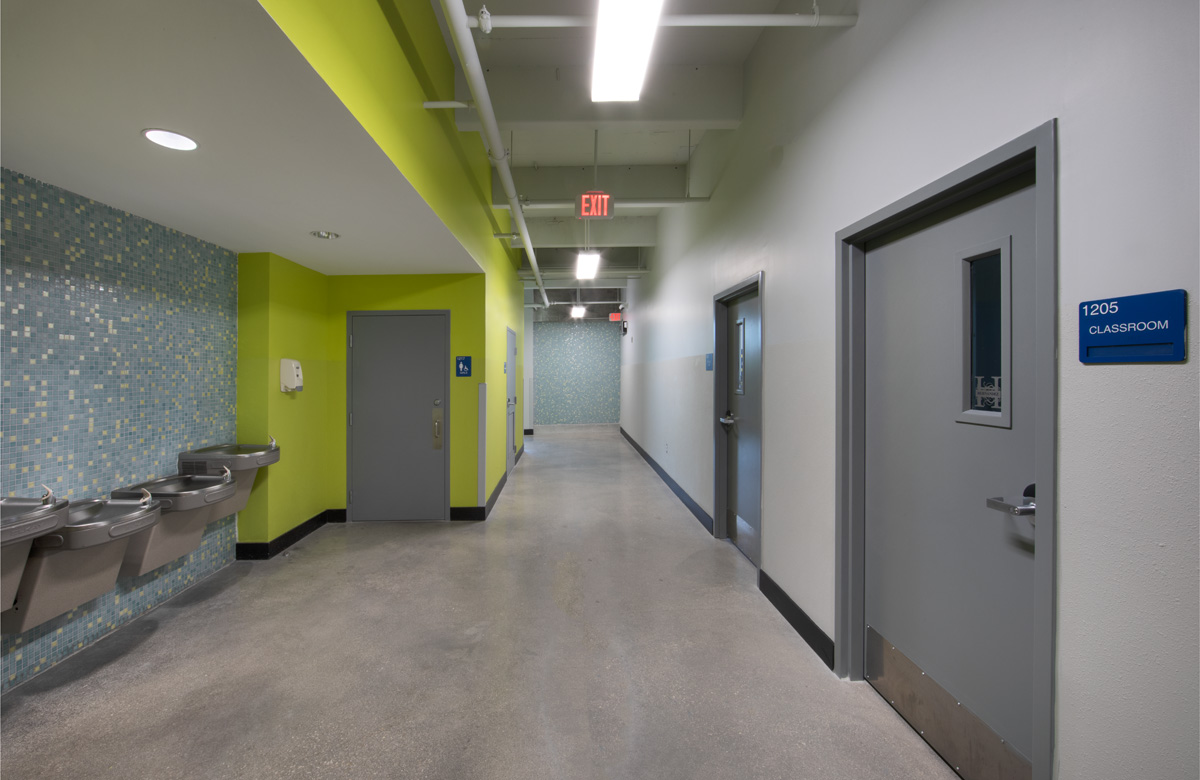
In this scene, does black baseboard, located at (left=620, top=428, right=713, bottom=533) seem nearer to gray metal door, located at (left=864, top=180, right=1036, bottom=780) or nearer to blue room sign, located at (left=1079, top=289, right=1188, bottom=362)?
gray metal door, located at (left=864, top=180, right=1036, bottom=780)

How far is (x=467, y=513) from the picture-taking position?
4.83 meters

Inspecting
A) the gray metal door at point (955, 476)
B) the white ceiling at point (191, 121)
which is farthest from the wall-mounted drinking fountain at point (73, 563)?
the gray metal door at point (955, 476)

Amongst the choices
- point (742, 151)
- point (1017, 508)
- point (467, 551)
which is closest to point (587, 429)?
point (467, 551)

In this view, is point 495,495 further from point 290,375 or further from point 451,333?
point 290,375

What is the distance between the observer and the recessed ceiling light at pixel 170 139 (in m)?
1.90

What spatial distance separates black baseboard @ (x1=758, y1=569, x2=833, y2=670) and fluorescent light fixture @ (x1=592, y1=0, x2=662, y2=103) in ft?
9.30

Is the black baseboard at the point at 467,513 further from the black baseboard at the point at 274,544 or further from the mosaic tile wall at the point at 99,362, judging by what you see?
the mosaic tile wall at the point at 99,362

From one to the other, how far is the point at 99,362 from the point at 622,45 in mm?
3119

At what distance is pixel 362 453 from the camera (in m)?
4.73

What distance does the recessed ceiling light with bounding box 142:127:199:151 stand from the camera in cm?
190

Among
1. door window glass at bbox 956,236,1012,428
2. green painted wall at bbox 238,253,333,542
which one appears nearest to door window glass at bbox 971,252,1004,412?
door window glass at bbox 956,236,1012,428

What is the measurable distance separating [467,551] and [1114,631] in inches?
146

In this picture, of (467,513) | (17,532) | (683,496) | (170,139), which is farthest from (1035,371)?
(467,513)

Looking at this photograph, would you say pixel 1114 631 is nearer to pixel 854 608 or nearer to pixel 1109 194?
pixel 1109 194
